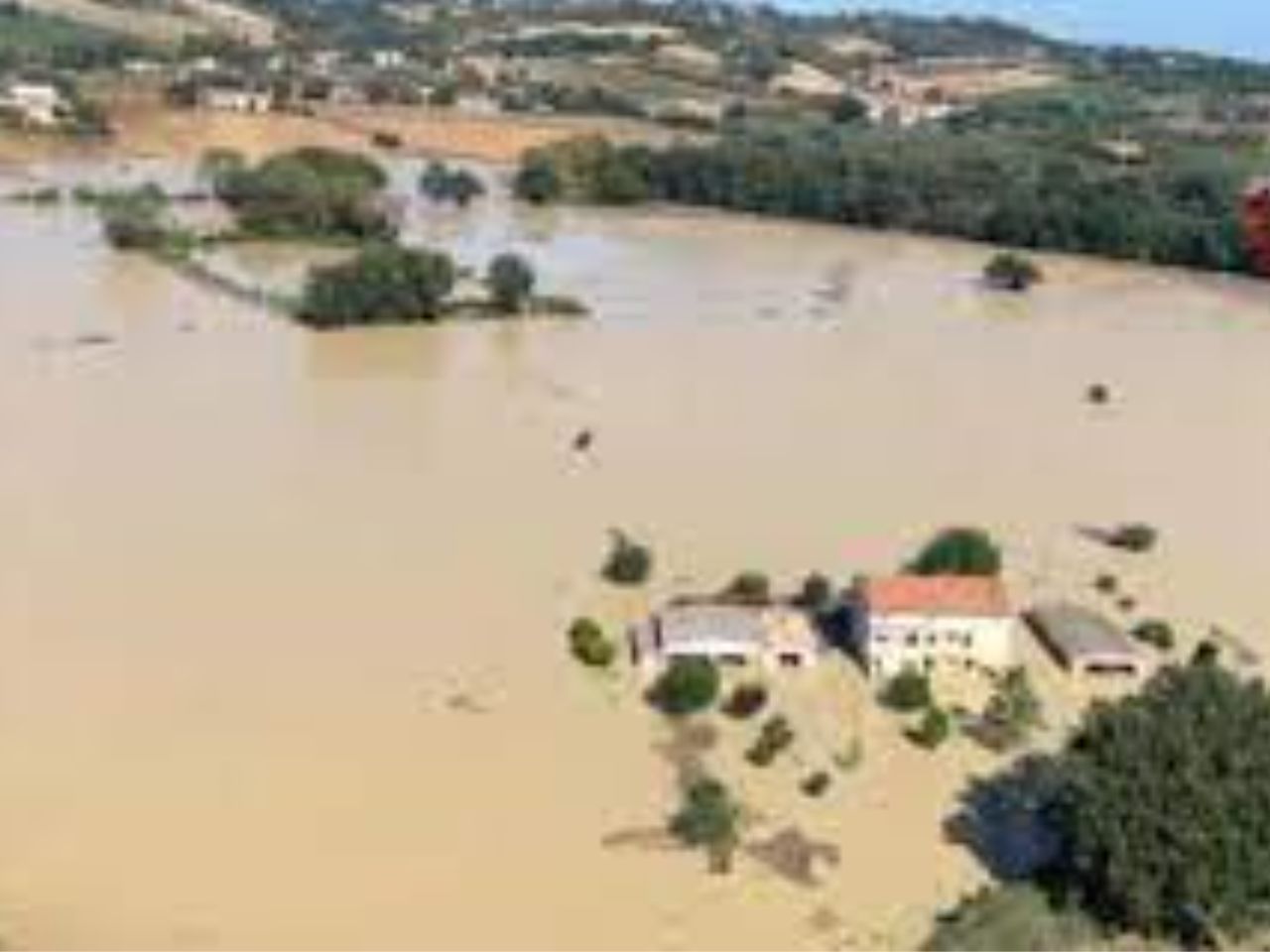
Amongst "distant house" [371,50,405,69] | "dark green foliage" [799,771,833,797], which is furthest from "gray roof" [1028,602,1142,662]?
"distant house" [371,50,405,69]

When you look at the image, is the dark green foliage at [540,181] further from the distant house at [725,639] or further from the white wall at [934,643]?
the white wall at [934,643]

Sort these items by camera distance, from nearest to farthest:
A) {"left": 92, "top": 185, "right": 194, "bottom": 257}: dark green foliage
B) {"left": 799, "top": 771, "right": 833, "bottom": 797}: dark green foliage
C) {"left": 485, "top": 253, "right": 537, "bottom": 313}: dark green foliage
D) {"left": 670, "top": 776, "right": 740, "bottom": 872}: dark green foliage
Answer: {"left": 670, "top": 776, "right": 740, "bottom": 872}: dark green foliage < {"left": 799, "top": 771, "right": 833, "bottom": 797}: dark green foliage < {"left": 485, "top": 253, "right": 537, "bottom": 313}: dark green foliage < {"left": 92, "top": 185, "right": 194, "bottom": 257}: dark green foliage

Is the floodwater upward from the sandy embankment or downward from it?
downward

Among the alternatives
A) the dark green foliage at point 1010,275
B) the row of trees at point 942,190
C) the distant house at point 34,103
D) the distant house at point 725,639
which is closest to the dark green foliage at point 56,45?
the distant house at point 34,103

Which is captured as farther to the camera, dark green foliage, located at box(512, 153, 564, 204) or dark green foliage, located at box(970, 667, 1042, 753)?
dark green foliage, located at box(512, 153, 564, 204)

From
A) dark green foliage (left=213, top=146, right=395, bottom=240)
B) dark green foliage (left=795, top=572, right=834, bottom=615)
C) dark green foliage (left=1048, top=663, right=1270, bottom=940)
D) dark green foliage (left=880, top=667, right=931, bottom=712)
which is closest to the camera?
dark green foliage (left=1048, top=663, right=1270, bottom=940)

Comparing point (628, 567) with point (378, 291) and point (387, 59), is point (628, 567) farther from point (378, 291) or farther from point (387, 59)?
point (387, 59)

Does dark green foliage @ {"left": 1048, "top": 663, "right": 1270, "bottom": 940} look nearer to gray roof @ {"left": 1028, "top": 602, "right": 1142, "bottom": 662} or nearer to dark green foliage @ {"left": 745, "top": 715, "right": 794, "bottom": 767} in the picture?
dark green foliage @ {"left": 745, "top": 715, "right": 794, "bottom": 767}

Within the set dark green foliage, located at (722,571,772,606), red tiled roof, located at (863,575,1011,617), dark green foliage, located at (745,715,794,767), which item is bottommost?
dark green foliage, located at (745,715,794,767)
